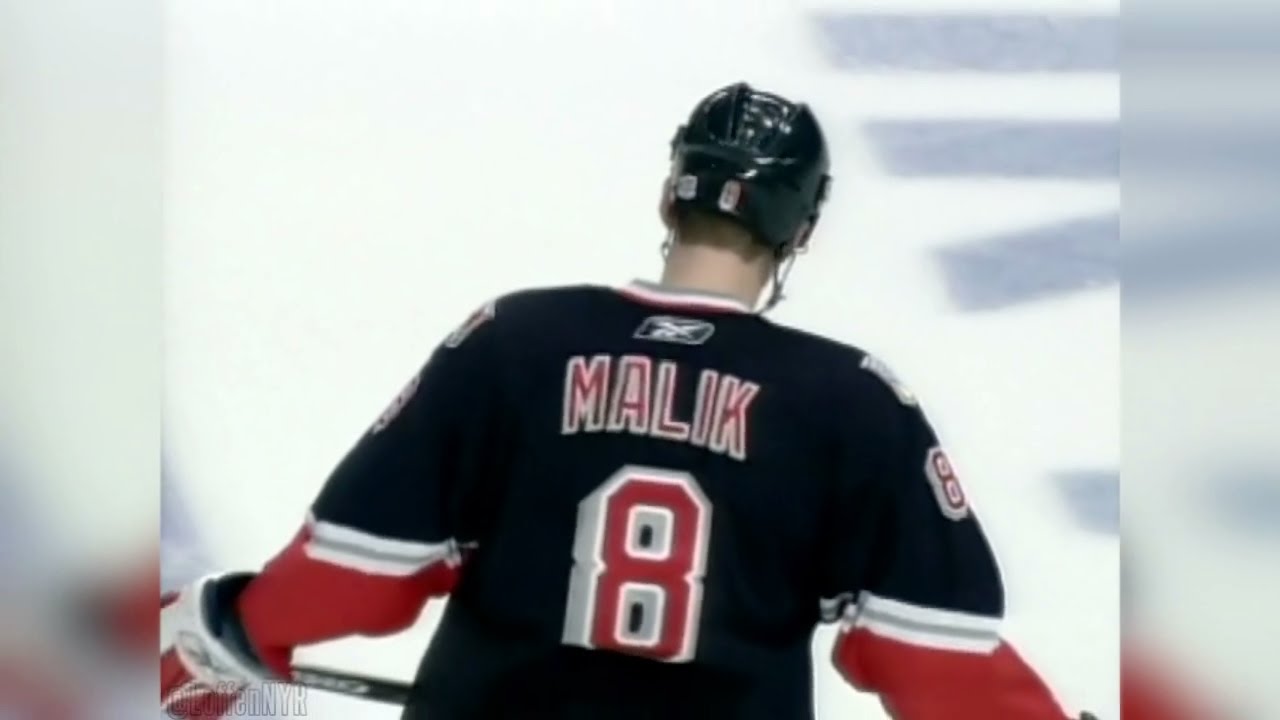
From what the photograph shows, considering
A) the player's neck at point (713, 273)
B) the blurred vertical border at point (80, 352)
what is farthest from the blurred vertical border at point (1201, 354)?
the blurred vertical border at point (80, 352)

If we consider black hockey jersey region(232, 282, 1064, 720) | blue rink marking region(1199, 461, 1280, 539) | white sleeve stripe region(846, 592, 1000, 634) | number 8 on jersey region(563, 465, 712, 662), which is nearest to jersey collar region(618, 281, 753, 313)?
black hockey jersey region(232, 282, 1064, 720)

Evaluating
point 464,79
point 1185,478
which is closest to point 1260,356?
point 1185,478

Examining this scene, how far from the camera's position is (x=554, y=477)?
1.50 metres

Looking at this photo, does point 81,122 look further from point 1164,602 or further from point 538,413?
point 1164,602

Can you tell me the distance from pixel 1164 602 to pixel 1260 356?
33cm

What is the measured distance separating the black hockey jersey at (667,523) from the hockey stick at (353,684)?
0.50 feet

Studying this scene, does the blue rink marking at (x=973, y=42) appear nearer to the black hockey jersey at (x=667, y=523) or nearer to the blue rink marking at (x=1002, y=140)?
the blue rink marking at (x=1002, y=140)

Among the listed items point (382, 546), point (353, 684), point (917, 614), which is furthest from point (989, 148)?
point (353, 684)

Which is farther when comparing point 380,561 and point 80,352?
point 80,352

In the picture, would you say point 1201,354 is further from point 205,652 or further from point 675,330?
point 205,652

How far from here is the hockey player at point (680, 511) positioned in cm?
149

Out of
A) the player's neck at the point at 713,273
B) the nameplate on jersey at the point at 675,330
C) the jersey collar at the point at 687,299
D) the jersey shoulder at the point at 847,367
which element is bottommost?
the jersey shoulder at the point at 847,367

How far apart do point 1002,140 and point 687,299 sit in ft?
1.80

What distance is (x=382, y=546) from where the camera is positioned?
1.61m
